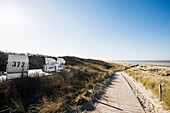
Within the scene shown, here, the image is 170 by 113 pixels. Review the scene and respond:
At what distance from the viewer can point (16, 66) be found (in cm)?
577

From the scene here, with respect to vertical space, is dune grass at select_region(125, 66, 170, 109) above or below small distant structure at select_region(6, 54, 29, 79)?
below

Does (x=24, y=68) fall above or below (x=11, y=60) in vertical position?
below

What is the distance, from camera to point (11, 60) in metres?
5.40

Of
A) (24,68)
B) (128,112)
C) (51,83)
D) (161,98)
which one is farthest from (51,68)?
(161,98)

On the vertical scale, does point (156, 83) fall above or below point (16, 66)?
below

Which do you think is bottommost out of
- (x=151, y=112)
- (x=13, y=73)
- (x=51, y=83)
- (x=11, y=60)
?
(x=151, y=112)

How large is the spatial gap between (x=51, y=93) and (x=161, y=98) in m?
7.46

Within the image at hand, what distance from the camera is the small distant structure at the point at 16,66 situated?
5.40m

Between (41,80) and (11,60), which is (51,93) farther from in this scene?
(11,60)

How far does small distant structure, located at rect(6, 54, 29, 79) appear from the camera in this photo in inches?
213

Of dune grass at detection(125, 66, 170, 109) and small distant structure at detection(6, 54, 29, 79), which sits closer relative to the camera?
dune grass at detection(125, 66, 170, 109)

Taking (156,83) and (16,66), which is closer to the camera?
(16,66)

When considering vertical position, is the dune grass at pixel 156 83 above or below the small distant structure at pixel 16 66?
below

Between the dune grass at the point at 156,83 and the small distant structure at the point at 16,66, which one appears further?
the small distant structure at the point at 16,66
